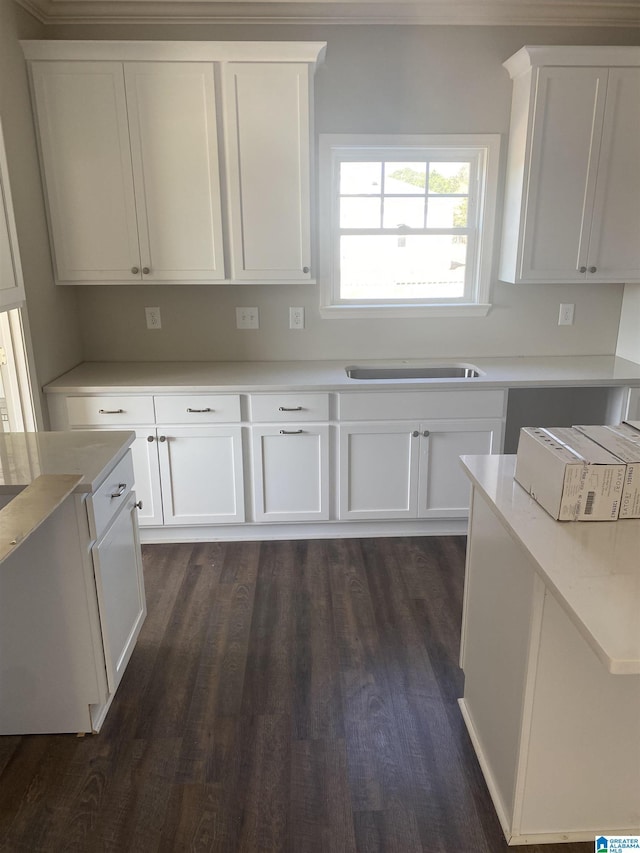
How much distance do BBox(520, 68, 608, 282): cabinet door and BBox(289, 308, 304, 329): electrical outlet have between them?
4.00 ft

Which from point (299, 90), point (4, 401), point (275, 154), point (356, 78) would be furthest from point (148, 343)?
point (356, 78)

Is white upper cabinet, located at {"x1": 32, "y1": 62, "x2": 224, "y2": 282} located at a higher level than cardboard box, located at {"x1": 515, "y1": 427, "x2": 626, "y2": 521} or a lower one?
higher

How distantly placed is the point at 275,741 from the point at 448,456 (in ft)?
5.57

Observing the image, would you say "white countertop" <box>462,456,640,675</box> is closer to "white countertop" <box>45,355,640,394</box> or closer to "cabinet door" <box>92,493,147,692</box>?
"cabinet door" <box>92,493,147,692</box>

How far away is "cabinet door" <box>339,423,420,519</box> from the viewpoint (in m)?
3.08

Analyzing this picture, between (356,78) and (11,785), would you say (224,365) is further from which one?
(11,785)

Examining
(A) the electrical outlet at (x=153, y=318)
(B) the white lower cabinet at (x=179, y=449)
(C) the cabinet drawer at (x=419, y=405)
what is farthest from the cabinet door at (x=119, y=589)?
(A) the electrical outlet at (x=153, y=318)

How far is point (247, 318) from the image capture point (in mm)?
3449

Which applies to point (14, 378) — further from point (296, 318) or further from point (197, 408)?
point (296, 318)

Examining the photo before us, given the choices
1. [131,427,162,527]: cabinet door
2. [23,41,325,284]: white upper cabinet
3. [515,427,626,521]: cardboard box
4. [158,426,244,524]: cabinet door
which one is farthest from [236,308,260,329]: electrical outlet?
[515,427,626,521]: cardboard box

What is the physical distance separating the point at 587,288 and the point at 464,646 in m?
2.40

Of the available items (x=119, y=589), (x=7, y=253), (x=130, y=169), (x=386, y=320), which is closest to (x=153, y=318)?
(x=130, y=169)

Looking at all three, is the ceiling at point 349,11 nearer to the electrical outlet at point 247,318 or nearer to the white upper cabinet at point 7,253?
the white upper cabinet at point 7,253

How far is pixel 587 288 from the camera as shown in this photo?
351cm
